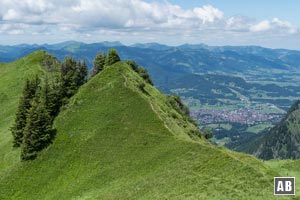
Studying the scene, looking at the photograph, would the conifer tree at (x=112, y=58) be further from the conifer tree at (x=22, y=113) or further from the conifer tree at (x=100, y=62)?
the conifer tree at (x=22, y=113)

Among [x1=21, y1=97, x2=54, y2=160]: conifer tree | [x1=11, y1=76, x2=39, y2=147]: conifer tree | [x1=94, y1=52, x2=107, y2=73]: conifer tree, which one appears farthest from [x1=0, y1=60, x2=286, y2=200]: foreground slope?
[x1=94, y1=52, x2=107, y2=73]: conifer tree

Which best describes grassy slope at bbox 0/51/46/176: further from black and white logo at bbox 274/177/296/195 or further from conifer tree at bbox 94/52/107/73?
black and white logo at bbox 274/177/296/195

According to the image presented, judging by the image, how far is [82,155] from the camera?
78.5 metres

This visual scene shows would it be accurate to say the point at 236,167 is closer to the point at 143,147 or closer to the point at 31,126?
the point at 143,147

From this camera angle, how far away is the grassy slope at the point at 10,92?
300 feet

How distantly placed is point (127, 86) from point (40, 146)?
77.9ft

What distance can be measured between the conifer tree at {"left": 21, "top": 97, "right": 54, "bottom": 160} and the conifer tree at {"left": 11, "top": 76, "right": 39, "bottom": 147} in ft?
22.2

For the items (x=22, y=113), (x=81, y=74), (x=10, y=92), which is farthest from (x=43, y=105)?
(x=10, y=92)

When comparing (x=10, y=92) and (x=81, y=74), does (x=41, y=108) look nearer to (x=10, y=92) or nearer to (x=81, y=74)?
(x=81, y=74)

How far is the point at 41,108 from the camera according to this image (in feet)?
293

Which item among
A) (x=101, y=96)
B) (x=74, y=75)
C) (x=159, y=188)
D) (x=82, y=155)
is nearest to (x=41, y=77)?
(x=74, y=75)

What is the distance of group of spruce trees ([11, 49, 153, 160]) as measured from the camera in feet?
280

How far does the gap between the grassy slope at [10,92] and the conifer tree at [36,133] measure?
191 inches

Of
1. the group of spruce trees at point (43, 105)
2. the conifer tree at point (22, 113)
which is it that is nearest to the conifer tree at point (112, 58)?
the group of spruce trees at point (43, 105)
